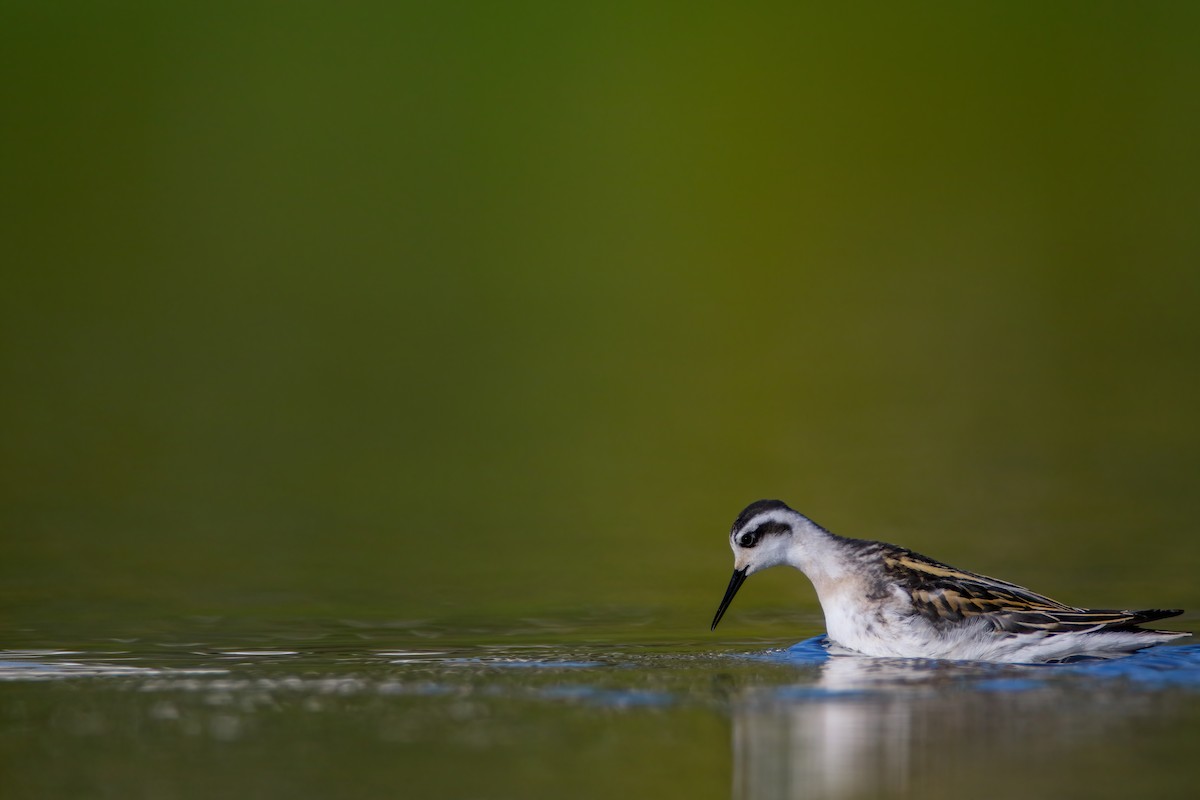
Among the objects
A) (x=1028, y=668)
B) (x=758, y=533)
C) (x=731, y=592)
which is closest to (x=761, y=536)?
(x=758, y=533)

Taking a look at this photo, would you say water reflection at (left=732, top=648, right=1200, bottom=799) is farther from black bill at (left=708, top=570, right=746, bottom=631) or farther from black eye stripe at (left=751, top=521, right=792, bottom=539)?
black eye stripe at (left=751, top=521, right=792, bottom=539)

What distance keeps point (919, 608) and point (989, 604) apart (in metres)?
0.40

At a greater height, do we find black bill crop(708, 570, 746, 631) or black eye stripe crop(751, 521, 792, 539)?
black eye stripe crop(751, 521, 792, 539)

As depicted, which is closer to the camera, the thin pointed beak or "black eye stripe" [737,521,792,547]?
the thin pointed beak

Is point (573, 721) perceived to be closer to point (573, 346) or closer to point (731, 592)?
point (731, 592)

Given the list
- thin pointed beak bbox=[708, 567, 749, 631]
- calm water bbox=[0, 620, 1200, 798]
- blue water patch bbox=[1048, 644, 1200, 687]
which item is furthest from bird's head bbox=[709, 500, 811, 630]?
blue water patch bbox=[1048, 644, 1200, 687]

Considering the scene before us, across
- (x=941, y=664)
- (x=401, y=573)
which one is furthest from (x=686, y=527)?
(x=941, y=664)

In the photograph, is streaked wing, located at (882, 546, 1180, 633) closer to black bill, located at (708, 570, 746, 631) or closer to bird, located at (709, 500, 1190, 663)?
bird, located at (709, 500, 1190, 663)

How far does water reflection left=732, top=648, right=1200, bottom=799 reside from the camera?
7348 millimetres

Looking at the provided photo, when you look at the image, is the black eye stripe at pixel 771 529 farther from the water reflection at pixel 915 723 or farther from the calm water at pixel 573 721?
the water reflection at pixel 915 723

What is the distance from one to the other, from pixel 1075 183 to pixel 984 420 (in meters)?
9.91

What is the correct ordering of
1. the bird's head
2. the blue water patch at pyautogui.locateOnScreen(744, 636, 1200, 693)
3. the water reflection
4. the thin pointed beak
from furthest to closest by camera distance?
1. the bird's head
2. the thin pointed beak
3. the blue water patch at pyautogui.locateOnScreen(744, 636, 1200, 693)
4. the water reflection

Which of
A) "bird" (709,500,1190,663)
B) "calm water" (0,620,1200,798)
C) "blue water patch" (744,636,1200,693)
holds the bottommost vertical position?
"calm water" (0,620,1200,798)

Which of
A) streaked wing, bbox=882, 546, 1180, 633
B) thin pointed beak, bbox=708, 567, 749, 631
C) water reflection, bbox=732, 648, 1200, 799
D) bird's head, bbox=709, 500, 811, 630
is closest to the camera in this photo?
water reflection, bbox=732, 648, 1200, 799
